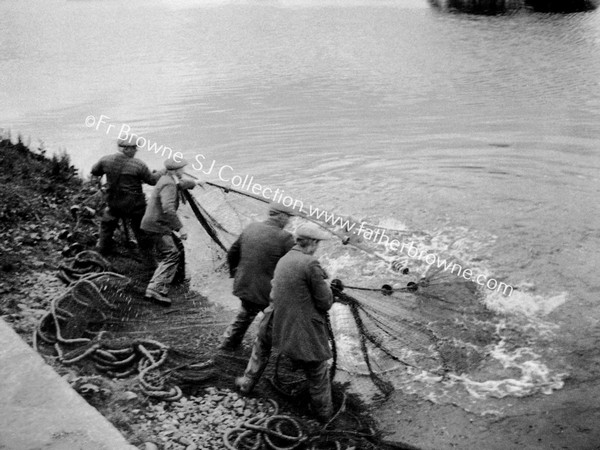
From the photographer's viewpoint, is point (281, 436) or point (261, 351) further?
point (261, 351)

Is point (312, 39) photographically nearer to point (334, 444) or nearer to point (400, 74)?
point (400, 74)

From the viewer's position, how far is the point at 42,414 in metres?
3.65

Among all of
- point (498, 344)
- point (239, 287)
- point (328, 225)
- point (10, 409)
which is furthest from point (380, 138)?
point (10, 409)

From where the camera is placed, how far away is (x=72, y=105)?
2122 centimetres

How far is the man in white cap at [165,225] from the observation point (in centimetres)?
749

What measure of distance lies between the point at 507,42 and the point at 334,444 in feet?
79.0

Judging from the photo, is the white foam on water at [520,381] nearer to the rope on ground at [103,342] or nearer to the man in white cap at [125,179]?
the rope on ground at [103,342]

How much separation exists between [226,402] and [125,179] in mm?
3514

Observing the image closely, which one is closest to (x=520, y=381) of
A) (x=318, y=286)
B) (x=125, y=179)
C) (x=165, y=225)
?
(x=318, y=286)

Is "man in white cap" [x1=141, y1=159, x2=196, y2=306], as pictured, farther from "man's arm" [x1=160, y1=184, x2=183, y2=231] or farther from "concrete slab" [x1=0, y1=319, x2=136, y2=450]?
"concrete slab" [x1=0, y1=319, x2=136, y2=450]

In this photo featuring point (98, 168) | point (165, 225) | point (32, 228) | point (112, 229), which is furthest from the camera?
point (32, 228)

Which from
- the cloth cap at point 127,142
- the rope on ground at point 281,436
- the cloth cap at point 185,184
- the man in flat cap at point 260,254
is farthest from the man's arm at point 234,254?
the cloth cap at point 127,142

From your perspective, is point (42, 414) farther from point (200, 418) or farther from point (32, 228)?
point (32, 228)

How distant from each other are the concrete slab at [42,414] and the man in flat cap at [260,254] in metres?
2.49
